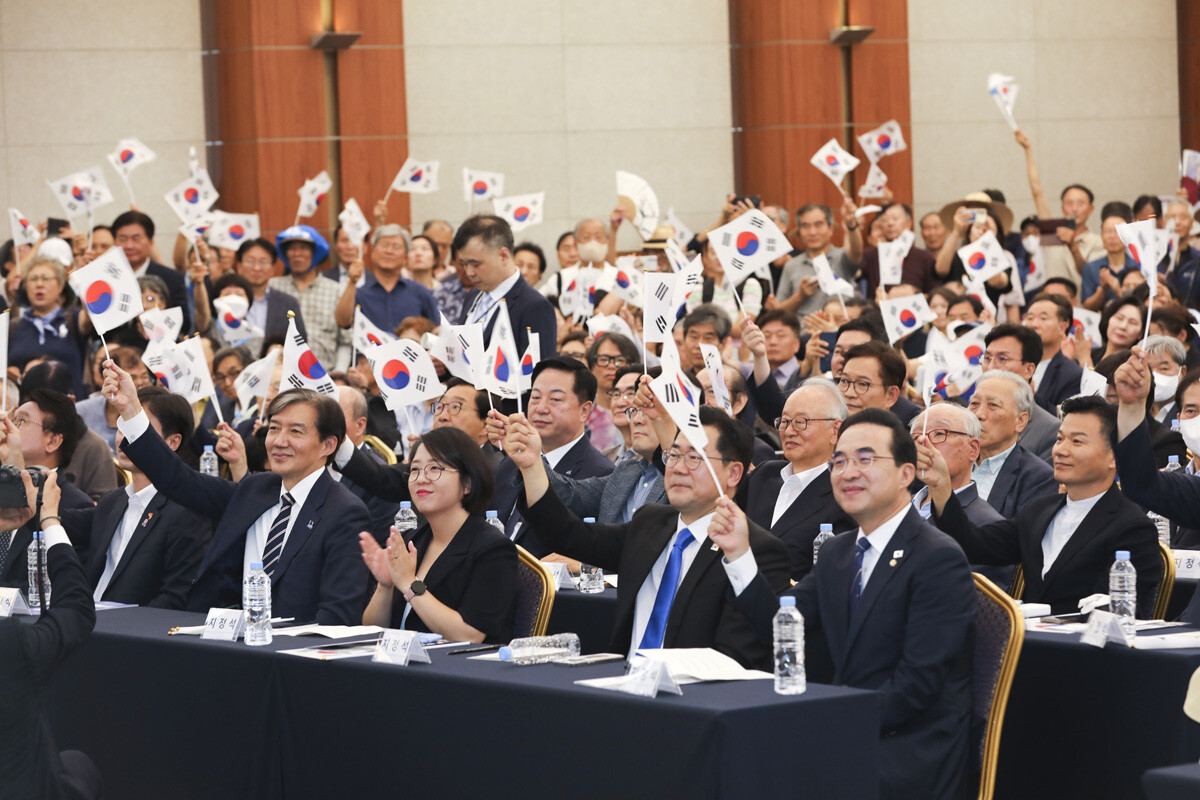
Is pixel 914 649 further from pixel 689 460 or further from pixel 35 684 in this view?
pixel 35 684

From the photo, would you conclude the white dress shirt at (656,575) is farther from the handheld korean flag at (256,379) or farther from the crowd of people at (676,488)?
the handheld korean flag at (256,379)

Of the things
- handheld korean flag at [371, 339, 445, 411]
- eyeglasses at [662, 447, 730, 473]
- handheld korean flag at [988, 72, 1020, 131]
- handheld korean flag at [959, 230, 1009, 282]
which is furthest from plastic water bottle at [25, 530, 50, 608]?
handheld korean flag at [988, 72, 1020, 131]

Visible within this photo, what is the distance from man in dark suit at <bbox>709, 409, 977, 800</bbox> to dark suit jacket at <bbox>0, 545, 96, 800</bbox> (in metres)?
1.55

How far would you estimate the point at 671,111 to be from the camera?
14.8 metres

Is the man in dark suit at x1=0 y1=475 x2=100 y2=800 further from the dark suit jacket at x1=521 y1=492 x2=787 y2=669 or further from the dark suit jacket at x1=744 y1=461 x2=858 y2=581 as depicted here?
the dark suit jacket at x1=744 y1=461 x2=858 y2=581

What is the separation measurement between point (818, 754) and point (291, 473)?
240 centimetres

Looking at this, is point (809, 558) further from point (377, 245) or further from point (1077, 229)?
point (1077, 229)

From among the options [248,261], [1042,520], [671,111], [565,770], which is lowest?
[565,770]

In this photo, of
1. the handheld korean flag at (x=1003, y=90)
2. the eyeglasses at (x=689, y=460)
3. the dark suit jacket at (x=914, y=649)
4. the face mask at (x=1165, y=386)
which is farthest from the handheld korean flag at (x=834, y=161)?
the dark suit jacket at (x=914, y=649)

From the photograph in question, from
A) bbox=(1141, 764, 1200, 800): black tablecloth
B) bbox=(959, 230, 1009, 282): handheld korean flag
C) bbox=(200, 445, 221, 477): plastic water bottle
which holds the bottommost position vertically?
bbox=(1141, 764, 1200, 800): black tablecloth

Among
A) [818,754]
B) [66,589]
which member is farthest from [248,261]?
[818,754]

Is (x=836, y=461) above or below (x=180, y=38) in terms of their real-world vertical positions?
below

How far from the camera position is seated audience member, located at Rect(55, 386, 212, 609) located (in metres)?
5.91

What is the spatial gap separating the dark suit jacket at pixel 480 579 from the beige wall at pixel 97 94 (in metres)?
9.15
